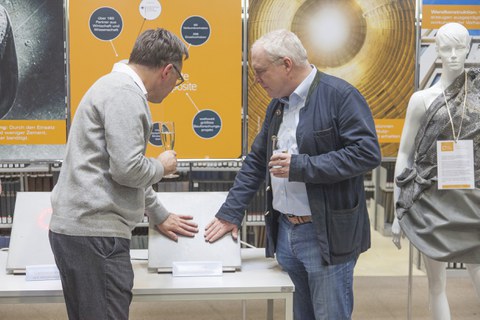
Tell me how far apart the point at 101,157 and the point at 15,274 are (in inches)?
35.3

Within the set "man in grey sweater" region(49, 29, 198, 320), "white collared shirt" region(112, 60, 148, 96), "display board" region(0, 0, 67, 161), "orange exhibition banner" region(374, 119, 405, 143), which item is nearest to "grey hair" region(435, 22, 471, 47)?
"orange exhibition banner" region(374, 119, 405, 143)

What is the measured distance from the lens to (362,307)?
4.12m

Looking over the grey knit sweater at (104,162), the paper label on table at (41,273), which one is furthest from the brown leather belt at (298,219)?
the paper label on table at (41,273)

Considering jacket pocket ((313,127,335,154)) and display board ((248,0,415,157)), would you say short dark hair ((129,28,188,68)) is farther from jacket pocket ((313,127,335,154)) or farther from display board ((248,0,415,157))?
display board ((248,0,415,157))

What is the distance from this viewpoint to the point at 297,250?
227cm

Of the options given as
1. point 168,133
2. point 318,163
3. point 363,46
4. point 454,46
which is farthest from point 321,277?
point 363,46

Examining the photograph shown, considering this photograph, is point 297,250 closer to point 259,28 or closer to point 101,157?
point 101,157

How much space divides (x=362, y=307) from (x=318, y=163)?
2.36m

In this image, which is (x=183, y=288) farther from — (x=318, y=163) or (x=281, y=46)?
(x=281, y=46)

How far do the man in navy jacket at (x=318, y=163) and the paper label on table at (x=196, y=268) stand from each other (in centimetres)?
31

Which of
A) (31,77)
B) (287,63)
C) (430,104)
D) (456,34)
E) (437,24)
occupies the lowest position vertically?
(430,104)

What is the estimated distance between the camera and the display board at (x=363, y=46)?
147 inches

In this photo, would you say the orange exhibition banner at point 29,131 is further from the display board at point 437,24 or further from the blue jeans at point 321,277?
the display board at point 437,24

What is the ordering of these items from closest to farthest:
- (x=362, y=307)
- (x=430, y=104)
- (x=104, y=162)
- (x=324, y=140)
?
(x=104, y=162)
(x=324, y=140)
(x=430, y=104)
(x=362, y=307)
